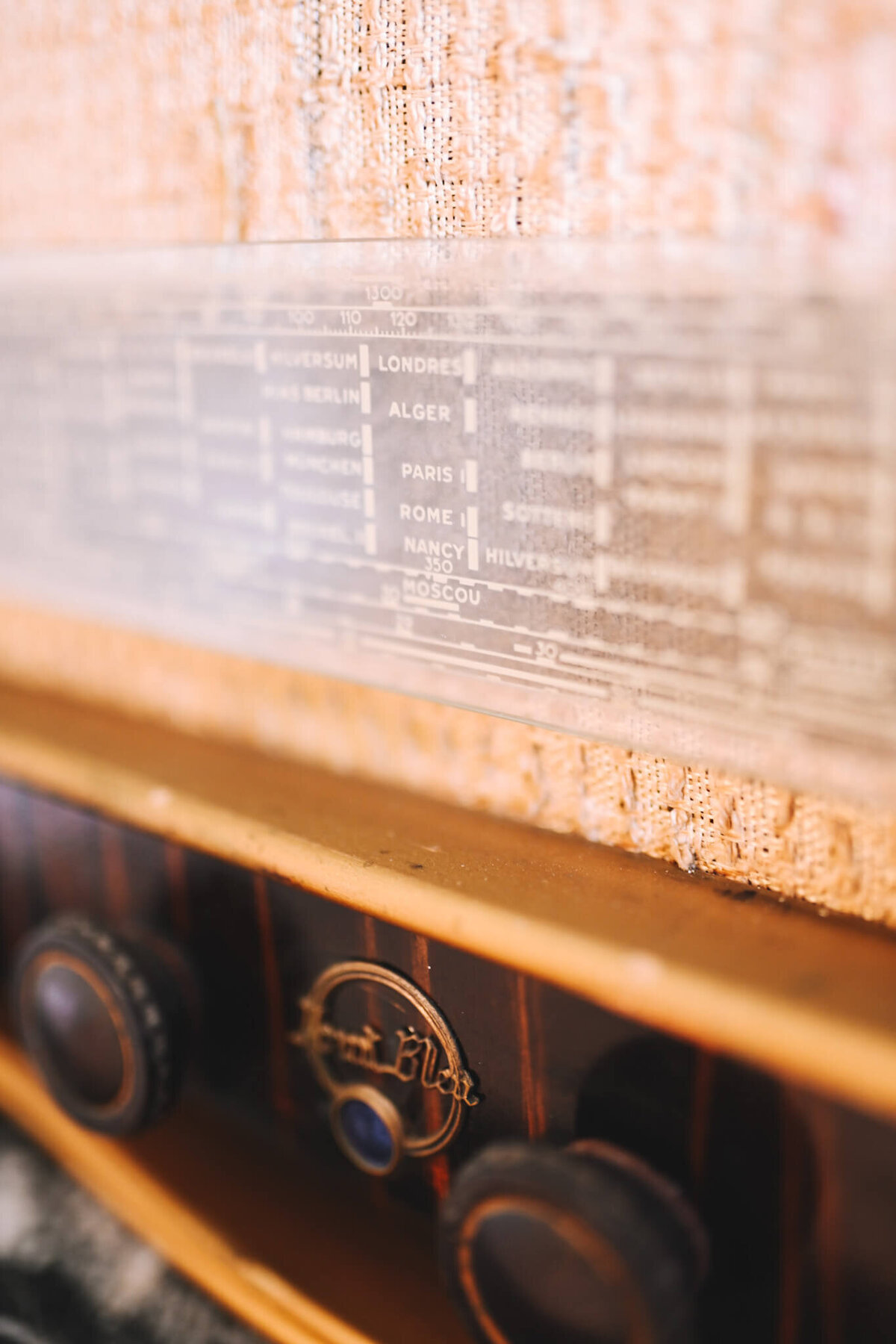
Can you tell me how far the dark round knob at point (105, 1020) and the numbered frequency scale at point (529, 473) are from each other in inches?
7.5

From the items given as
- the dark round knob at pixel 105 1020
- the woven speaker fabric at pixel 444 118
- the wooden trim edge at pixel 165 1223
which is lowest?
the wooden trim edge at pixel 165 1223

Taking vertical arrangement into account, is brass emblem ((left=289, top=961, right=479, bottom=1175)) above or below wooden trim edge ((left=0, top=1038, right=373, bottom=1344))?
above

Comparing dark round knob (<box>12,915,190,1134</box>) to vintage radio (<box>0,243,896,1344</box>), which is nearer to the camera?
vintage radio (<box>0,243,896,1344</box>)

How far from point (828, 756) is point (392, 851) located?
0.21 m

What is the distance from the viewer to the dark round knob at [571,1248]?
17.1 inches

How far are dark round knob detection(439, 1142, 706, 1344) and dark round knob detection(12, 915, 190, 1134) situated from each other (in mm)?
209

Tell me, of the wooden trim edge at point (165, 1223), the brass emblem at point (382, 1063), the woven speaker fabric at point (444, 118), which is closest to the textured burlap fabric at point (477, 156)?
the woven speaker fabric at point (444, 118)

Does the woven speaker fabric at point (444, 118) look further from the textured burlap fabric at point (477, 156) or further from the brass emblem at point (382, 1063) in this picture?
the brass emblem at point (382, 1063)

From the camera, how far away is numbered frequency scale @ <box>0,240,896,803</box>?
413mm

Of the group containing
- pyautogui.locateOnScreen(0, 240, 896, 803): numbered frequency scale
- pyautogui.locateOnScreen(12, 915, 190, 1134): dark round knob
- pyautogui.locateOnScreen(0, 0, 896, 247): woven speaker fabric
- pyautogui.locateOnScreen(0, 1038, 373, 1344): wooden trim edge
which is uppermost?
pyautogui.locateOnScreen(0, 0, 896, 247): woven speaker fabric

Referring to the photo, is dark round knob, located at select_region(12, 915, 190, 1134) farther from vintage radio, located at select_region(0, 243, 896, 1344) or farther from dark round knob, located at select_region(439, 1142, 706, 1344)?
dark round knob, located at select_region(439, 1142, 706, 1344)

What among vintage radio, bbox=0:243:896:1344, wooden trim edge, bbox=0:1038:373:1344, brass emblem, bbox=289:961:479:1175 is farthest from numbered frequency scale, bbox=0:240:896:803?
wooden trim edge, bbox=0:1038:373:1344

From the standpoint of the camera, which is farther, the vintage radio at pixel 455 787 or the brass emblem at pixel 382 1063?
the brass emblem at pixel 382 1063

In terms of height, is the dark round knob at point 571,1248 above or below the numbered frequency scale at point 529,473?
below
